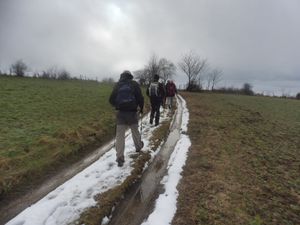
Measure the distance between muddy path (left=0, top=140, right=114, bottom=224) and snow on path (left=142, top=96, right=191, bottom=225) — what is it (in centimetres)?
239

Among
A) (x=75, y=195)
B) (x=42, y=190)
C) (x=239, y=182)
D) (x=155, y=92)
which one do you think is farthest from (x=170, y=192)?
(x=155, y=92)

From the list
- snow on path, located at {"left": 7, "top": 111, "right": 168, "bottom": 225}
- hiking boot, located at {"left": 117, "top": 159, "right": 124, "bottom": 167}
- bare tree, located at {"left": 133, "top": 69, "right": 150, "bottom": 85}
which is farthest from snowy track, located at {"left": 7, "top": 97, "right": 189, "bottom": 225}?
bare tree, located at {"left": 133, "top": 69, "right": 150, "bottom": 85}

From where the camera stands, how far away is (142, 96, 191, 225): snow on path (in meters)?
4.90

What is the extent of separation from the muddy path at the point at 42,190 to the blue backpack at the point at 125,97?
2.03 m

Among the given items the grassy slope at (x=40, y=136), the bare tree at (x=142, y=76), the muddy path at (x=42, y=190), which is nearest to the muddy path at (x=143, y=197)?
the muddy path at (x=42, y=190)

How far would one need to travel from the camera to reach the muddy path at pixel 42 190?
5.09m

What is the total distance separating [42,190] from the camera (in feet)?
19.7

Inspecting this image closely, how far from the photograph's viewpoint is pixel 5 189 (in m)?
5.89

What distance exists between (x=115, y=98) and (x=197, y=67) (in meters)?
71.3

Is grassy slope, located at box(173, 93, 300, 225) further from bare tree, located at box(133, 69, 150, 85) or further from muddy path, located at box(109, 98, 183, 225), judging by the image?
bare tree, located at box(133, 69, 150, 85)

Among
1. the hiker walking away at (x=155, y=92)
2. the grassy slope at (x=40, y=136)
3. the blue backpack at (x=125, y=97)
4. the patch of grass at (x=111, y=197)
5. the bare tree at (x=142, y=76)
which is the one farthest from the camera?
the bare tree at (x=142, y=76)

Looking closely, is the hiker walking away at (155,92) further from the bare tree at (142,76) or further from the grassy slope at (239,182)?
the bare tree at (142,76)

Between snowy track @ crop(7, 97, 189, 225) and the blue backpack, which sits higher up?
the blue backpack

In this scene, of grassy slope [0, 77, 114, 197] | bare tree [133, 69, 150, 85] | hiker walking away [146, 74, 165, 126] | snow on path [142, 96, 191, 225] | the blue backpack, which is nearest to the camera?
snow on path [142, 96, 191, 225]
